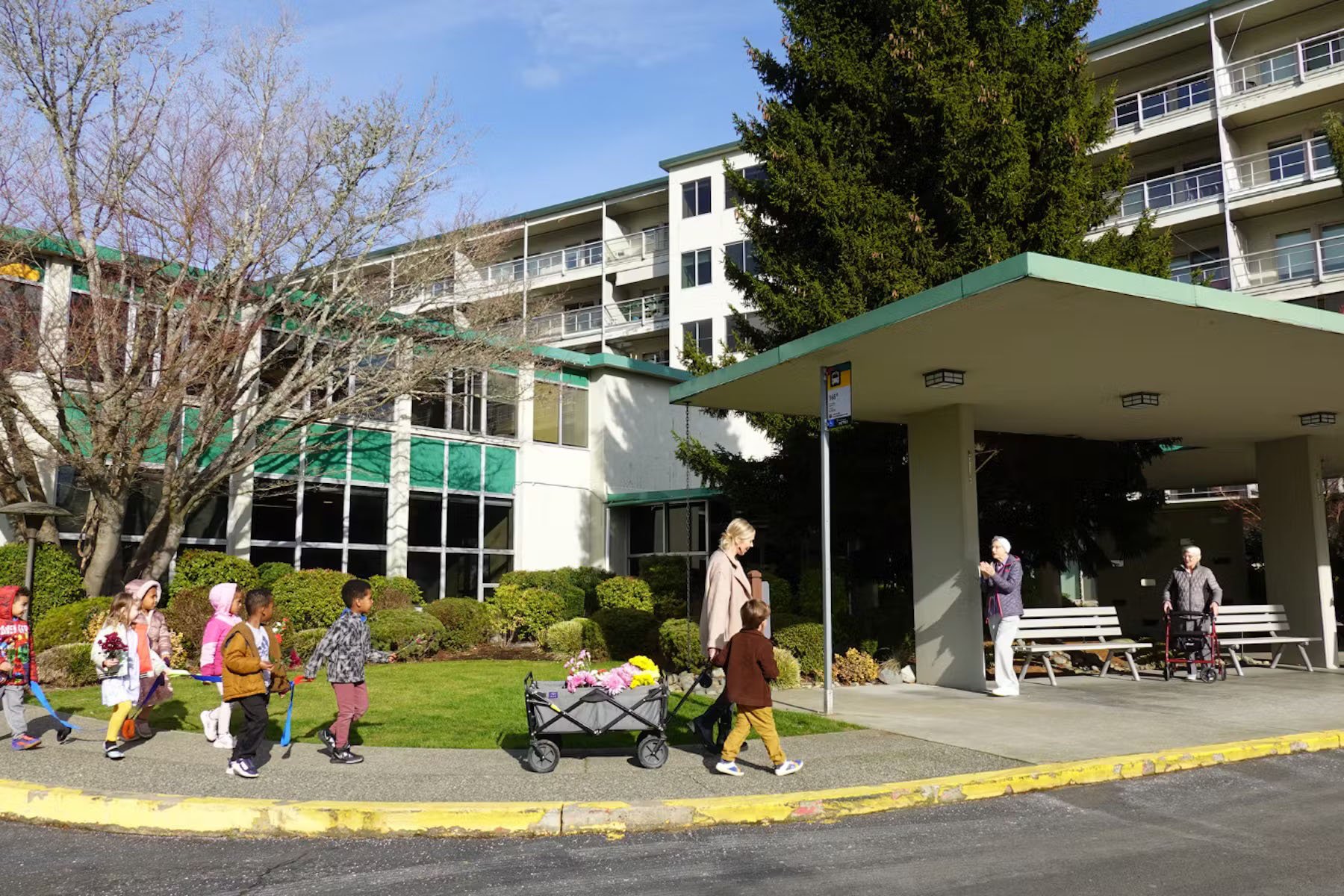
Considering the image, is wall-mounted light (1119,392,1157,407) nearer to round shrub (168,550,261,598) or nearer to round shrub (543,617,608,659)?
round shrub (543,617,608,659)

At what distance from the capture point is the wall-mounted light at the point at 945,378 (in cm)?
1178

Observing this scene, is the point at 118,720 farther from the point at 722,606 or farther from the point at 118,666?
the point at 722,606

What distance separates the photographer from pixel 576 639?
17.4m

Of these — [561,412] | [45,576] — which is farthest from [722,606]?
[561,412]

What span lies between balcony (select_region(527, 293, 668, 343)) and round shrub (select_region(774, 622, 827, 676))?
29.8 meters

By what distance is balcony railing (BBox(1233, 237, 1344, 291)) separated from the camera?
32375 millimetres

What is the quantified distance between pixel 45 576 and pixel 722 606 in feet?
40.5

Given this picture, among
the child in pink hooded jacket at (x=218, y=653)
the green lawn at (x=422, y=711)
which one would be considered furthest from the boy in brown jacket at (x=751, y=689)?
the child in pink hooded jacket at (x=218, y=653)

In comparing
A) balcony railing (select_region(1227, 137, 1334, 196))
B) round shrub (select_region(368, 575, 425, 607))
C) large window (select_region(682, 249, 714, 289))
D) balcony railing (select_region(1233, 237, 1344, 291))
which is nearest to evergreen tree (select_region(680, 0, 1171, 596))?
round shrub (select_region(368, 575, 425, 607))

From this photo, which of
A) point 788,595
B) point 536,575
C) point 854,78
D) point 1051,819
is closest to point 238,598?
point 536,575

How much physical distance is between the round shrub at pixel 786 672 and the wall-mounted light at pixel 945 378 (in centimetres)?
374

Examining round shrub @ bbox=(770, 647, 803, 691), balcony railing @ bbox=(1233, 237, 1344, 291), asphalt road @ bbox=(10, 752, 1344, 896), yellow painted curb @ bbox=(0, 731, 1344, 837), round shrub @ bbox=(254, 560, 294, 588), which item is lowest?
asphalt road @ bbox=(10, 752, 1344, 896)

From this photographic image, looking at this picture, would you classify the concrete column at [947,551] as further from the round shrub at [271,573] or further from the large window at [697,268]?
the large window at [697,268]

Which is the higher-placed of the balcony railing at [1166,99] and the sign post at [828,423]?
→ the balcony railing at [1166,99]
